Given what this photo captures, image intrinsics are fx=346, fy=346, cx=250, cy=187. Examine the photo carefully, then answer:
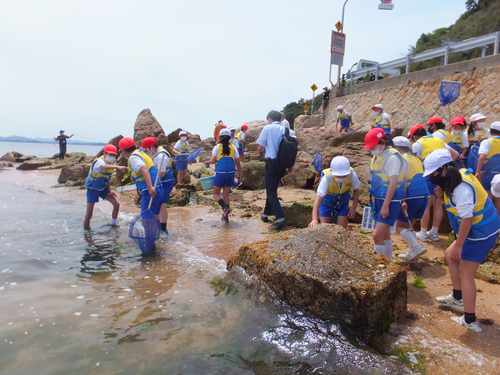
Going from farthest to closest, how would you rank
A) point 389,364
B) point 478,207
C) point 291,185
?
point 291,185 → point 478,207 → point 389,364

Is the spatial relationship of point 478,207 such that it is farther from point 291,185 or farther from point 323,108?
point 323,108

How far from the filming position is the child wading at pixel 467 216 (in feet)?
9.71

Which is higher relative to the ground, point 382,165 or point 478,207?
point 382,165

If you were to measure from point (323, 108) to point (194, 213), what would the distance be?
1488cm

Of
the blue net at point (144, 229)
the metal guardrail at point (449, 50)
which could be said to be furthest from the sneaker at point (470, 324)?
the metal guardrail at point (449, 50)

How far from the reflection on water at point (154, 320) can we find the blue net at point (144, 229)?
0.27 meters

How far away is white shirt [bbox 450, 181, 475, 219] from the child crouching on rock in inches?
58.8

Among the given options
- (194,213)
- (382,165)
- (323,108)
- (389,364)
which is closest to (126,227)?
(194,213)

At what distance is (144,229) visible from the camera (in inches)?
207

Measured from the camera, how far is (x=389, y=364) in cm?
264

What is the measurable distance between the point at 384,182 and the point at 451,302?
1439 millimetres

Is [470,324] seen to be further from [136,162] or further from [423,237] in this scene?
[136,162]

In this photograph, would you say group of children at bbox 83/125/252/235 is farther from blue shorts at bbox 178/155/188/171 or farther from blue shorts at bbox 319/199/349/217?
blue shorts at bbox 178/155/188/171

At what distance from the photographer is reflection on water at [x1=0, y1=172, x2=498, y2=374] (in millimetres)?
2766
